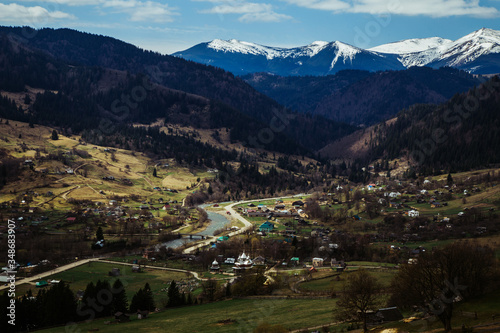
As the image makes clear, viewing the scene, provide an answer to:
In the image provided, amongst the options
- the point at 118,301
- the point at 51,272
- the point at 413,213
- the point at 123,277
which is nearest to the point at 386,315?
the point at 118,301

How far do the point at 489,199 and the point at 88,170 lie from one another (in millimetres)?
145559

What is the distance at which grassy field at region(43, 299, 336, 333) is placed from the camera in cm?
5344

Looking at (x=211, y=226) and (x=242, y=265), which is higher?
(x=242, y=265)

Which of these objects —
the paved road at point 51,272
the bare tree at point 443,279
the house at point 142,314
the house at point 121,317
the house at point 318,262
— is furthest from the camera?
the house at point 318,262

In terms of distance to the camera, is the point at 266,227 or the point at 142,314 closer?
the point at 142,314

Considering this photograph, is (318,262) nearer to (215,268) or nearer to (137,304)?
(215,268)

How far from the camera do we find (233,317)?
58.7m

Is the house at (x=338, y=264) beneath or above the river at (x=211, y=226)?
above

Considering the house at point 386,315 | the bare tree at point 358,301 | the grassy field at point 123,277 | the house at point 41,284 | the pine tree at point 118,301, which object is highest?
the bare tree at point 358,301

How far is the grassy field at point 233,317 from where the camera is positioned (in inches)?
2104

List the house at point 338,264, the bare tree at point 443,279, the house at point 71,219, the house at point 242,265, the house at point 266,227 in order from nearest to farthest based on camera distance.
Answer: the bare tree at point 443,279, the house at point 338,264, the house at point 242,265, the house at point 71,219, the house at point 266,227

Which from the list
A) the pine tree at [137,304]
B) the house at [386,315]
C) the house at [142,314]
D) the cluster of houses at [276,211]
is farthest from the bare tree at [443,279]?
the cluster of houses at [276,211]

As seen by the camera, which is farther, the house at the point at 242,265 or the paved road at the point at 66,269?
the house at the point at 242,265

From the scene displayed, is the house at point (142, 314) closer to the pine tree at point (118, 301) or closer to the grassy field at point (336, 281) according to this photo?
the pine tree at point (118, 301)
